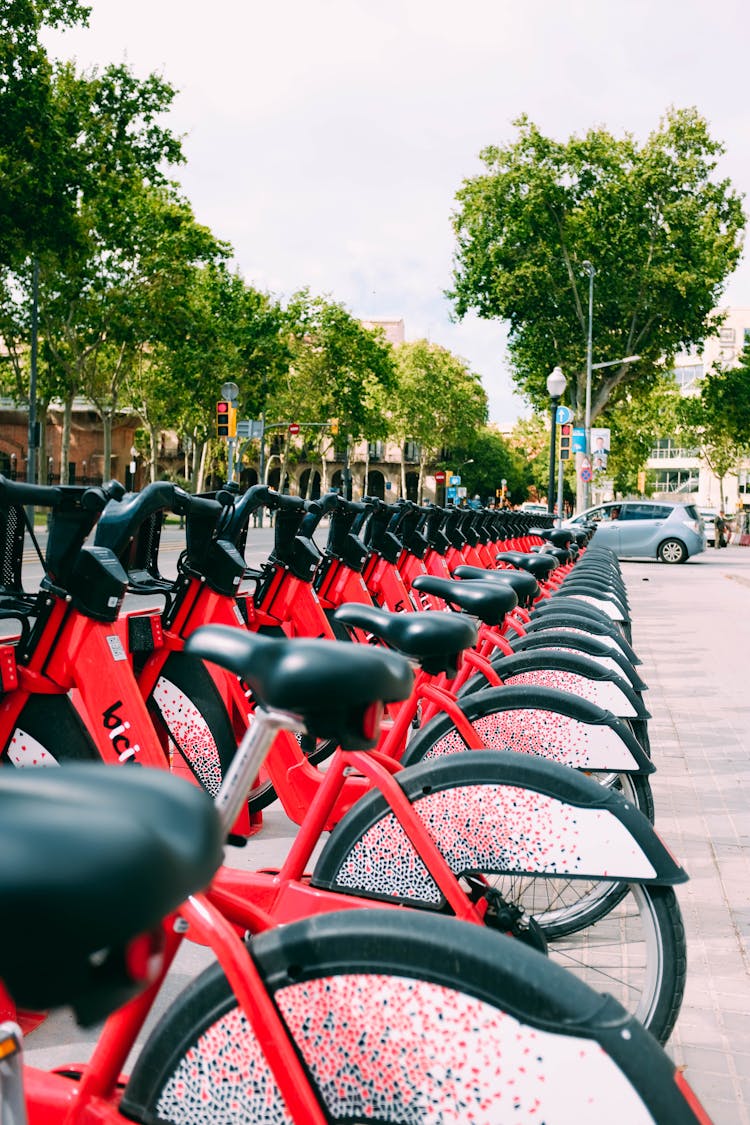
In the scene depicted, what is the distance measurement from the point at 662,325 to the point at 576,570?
115ft

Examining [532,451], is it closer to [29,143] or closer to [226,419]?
[226,419]

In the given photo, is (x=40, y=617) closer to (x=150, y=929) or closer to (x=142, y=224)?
(x=150, y=929)

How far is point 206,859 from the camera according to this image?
84cm

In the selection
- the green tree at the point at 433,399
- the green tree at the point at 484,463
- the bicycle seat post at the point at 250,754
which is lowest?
the bicycle seat post at the point at 250,754

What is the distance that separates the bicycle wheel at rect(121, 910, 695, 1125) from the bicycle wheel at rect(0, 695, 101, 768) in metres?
1.66

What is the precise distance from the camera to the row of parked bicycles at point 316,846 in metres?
0.84

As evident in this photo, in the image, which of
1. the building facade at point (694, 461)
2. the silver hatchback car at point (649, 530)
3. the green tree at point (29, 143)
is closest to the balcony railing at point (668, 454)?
the building facade at point (694, 461)

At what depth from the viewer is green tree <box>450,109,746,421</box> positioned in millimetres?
38531

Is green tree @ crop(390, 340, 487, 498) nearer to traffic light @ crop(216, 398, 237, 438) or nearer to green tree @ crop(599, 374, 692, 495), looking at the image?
green tree @ crop(599, 374, 692, 495)

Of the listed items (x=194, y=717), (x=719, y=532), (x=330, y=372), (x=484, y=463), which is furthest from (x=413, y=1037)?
(x=484, y=463)

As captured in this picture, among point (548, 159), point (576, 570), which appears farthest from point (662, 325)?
point (576, 570)

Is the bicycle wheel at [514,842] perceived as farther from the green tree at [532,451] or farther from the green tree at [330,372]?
the green tree at [532,451]

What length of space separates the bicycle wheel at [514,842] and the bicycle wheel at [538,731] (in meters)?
0.73

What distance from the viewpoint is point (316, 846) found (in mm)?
2986
